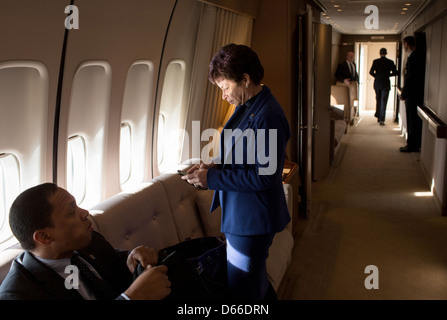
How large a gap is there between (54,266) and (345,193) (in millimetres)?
5507

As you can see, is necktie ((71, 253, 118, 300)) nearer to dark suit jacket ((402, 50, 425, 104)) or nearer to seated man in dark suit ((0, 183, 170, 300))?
seated man in dark suit ((0, 183, 170, 300))

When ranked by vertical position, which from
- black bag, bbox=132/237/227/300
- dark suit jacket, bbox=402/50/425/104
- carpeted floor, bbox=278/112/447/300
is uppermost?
dark suit jacket, bbox=402/50/425/104

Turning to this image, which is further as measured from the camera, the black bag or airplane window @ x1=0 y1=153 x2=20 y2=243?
airplane window @ x1=0 y1=153 x2=20 y2=243

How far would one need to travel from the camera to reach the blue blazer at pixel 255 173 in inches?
93.0

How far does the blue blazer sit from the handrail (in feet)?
12.7

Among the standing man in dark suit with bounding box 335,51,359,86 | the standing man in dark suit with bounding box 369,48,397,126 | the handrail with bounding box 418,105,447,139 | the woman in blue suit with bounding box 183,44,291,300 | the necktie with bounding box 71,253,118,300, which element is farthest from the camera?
the standing man in dark suit with bounding box 335,51,359,86

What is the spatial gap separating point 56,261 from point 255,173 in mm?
1011

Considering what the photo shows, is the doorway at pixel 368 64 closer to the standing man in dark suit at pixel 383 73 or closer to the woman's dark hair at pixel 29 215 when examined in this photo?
the standing man in dark suit at pixel 383 73

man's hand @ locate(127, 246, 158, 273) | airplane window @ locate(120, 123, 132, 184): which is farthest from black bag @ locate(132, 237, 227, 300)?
airplane window @ locate(120, 123, 132, 184)

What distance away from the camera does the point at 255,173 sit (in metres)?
2.38

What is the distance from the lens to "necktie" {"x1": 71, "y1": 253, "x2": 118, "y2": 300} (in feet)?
6.88

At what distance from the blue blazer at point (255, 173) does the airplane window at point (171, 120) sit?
252 centimetres

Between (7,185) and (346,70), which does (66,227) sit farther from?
(346,70)
